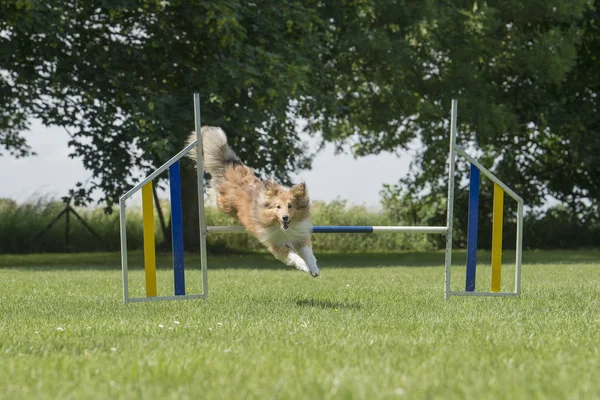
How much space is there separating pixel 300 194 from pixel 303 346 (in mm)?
2921

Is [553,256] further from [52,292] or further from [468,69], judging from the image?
[52,292]

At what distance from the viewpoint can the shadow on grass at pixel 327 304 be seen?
6.23 meters

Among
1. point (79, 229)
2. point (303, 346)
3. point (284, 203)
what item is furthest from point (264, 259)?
point (303, 346)

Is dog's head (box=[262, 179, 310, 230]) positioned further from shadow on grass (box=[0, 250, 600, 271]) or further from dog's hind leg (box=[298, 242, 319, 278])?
shadow on grass (box=[0, 250, 600, 271])

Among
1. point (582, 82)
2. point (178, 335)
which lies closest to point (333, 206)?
point (582, 82)

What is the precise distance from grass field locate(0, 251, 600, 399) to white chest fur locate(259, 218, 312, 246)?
0.51m

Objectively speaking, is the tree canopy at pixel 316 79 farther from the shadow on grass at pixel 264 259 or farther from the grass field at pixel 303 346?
the grass field at pixel 303 346

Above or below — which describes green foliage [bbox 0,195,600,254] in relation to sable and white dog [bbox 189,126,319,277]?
below

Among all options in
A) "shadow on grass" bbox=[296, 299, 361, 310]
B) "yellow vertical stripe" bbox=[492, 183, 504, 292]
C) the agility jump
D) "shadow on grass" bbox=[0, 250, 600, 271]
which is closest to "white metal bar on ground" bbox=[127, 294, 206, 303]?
the agility jump

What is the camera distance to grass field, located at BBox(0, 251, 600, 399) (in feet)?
9.95

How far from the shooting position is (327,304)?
6484 mm

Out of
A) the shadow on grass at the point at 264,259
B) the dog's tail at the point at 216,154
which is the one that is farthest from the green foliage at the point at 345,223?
the dog's tail at the point at 216,154

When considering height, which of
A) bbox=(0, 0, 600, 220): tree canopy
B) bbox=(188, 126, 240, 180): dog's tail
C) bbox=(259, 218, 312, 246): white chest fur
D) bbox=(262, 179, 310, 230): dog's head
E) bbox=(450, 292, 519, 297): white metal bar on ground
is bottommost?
bbox=(450, 292, 519, 297): white metal bar on ground

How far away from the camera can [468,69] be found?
721 inches
